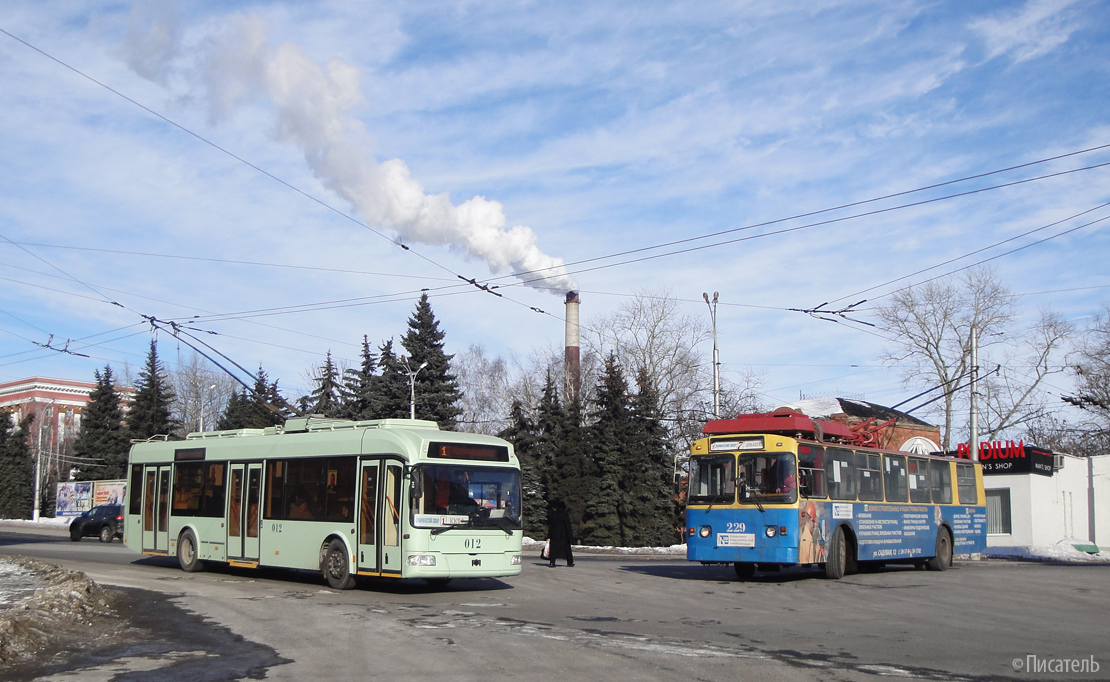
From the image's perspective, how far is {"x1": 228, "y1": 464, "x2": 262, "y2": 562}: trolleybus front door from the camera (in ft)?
59.9

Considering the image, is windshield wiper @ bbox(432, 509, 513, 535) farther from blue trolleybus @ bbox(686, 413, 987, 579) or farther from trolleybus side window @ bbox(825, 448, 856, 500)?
trolleybus side window @ bbox(825, 448, 856, 500)

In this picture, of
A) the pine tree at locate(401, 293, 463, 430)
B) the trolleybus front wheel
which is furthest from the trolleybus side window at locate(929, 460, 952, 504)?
the pine tree at locate(401, 293, 463, 430)

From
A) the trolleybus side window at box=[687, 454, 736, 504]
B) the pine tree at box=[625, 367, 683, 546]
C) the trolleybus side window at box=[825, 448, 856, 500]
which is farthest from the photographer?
the pine tree at box=[625, 367, 683, 546]

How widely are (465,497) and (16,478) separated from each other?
2700 inches

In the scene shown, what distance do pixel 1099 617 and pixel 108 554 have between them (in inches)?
978

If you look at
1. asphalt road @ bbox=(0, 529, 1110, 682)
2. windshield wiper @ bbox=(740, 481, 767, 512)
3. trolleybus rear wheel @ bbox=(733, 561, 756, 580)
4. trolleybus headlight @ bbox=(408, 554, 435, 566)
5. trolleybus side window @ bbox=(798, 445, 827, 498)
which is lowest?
trolleybus rear wheel @ bbox=(733, 561, 756, 580)

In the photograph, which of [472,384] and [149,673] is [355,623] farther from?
[472,384]

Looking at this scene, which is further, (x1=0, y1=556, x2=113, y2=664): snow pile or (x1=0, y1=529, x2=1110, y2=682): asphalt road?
(x1=0, y1=556, x2=113, y2=664): snow pile

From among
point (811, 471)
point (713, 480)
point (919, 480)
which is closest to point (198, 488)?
point (713, 480)

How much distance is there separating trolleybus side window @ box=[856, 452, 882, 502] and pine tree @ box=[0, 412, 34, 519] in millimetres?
68684

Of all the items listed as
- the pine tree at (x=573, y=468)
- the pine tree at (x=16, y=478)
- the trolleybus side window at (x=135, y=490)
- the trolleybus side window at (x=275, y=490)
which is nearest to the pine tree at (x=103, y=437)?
the pine tree at (x=16, y=478)

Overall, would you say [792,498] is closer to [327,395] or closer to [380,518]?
[380,518]

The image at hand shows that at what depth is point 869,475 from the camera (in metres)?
20.3

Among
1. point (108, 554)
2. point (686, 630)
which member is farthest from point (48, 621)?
point (108, 554)
